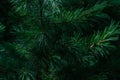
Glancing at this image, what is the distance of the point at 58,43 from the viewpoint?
0.72 metres

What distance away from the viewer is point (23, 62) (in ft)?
→ 2.56

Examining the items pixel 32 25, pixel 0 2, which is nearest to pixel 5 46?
pixel 32 25

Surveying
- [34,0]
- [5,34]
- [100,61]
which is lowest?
[100,61]

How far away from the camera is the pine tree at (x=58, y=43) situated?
2.14 feet

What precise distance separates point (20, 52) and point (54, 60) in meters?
0.12

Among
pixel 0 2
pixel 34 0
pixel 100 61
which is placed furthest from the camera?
pixel 0 2

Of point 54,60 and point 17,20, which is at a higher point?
point 17,20

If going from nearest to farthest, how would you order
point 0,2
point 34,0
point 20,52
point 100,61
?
point 34,0 < point 20,52 < point 100,61 < point 0,2

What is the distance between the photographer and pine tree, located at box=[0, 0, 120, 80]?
0.65 meters

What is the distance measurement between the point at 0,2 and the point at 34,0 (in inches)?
15.8

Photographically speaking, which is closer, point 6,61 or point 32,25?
point 32,25

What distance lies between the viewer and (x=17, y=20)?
840mm

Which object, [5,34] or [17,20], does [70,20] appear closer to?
[17,20]

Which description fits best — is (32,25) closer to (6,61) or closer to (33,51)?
(33,51)
